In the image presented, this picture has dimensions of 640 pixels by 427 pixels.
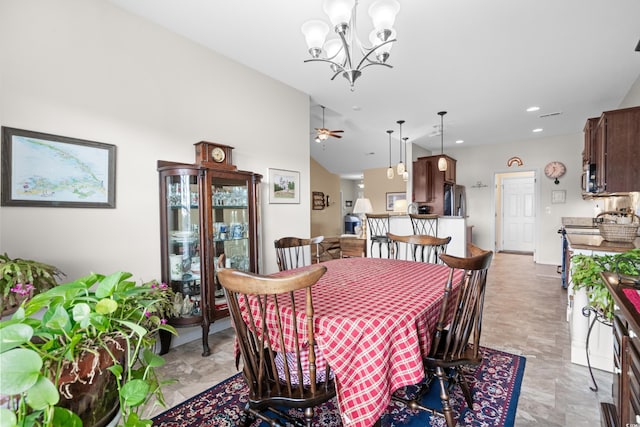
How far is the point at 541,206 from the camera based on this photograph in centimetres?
636

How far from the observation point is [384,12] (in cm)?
164

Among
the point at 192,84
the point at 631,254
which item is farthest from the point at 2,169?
the point at 631,254

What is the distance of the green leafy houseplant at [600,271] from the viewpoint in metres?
1.66

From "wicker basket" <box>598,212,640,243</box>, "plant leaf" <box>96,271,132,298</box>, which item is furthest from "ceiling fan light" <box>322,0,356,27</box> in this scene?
"wicker basket" <box>598,212,640,243</box>

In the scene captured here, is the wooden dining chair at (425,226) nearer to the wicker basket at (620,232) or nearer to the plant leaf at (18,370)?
the wicker basket at (620,232)

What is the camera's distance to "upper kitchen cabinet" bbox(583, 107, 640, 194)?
2.75 meters

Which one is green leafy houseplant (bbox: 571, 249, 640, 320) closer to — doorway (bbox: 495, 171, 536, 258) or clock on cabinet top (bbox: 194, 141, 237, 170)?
clock on cabinet top (bbox: 194, 141, 237, 170)

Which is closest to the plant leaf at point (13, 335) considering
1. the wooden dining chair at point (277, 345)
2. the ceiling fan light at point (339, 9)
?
the wooden dining chair at point (277, 345)

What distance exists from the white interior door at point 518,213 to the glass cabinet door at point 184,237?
8.20 meters

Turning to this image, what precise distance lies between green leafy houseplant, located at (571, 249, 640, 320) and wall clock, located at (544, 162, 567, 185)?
5184 millimetres

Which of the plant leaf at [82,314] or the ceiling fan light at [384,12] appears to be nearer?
the plant leaf at [82,314]

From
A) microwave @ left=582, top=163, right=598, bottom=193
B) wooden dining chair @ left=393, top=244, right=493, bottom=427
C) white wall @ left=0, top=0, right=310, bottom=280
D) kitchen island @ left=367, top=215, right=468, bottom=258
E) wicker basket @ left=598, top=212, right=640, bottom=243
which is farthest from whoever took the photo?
kitchen island @ left=367, top=215, right=468, bottom=258

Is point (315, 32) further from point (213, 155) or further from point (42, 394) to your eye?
point (42, 394)

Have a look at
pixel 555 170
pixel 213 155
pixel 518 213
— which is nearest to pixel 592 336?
pixel 213 155
